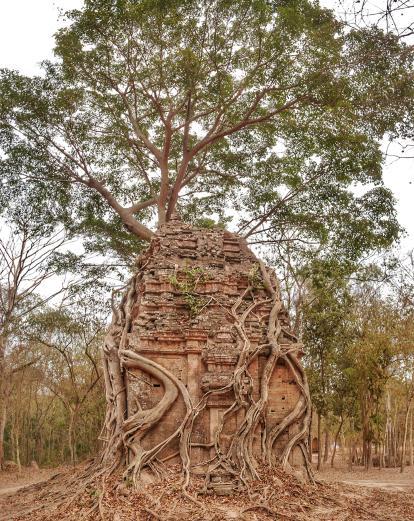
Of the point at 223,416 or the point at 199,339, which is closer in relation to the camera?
the point at 223,416

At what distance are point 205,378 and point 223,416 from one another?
1.97ft

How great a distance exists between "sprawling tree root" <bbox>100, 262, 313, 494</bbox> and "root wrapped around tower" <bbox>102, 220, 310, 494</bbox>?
0.05 ft

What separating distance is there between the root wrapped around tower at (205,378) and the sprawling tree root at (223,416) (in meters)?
0.02

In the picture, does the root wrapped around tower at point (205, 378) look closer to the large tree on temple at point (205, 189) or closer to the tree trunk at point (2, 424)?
the large tree on temple at point (205, 189)

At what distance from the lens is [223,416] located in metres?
7.67

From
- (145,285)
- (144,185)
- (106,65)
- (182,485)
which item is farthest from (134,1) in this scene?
(182,485)

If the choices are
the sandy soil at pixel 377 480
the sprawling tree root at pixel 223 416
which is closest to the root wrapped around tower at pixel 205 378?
the sprawling tree root at pixel 223 416

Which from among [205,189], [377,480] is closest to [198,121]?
[205,189]

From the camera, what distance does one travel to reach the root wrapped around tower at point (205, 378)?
746 cm

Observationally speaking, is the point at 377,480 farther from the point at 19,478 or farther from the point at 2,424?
the point at 2,424

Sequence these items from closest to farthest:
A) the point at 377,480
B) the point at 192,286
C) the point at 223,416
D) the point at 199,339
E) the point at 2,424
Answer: the point at 223,416 < the point at 199,339 < the point at 192,286 < the point at 377,480 < the point at 2,424

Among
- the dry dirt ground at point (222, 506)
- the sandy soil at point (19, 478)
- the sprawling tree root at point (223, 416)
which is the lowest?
the sandy soil at point (19, 478)

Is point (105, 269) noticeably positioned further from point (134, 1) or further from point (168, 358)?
point (168, 358)

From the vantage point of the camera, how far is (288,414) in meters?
8.30
